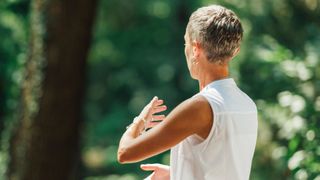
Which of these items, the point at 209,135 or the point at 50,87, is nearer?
the point at 209,135

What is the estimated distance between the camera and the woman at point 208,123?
3754 millimetres

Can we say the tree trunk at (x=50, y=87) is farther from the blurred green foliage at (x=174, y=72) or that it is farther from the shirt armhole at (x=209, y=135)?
the shirt armhole at (x=209, y=135)

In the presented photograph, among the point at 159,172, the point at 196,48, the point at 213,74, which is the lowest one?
the point at 159,172

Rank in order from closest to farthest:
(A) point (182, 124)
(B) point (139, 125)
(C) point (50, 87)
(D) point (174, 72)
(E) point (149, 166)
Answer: (A) point (182, 124) < (B) point (139, 125) < (E) point (149, 166) < (C) point (50, 87) < (D) point (174, 72)

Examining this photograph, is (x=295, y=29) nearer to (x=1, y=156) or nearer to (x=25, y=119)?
(x=25, y=119)

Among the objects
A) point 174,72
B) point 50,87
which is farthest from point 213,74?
point 174,72

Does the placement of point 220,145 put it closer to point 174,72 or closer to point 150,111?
point 150,111

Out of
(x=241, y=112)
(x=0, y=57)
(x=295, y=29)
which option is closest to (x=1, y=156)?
(x=295, y=29)

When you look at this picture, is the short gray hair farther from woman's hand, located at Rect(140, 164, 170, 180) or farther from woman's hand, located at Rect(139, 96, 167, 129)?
woman's hand, located at Rect(140, 164, 170, 180)

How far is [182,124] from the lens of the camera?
A: 3725 mm

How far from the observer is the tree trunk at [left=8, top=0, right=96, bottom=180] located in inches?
304

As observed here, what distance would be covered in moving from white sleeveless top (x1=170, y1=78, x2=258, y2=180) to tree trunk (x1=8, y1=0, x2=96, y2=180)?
391 cm

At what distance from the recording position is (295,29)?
26.1ft

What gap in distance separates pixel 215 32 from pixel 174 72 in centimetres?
1471
